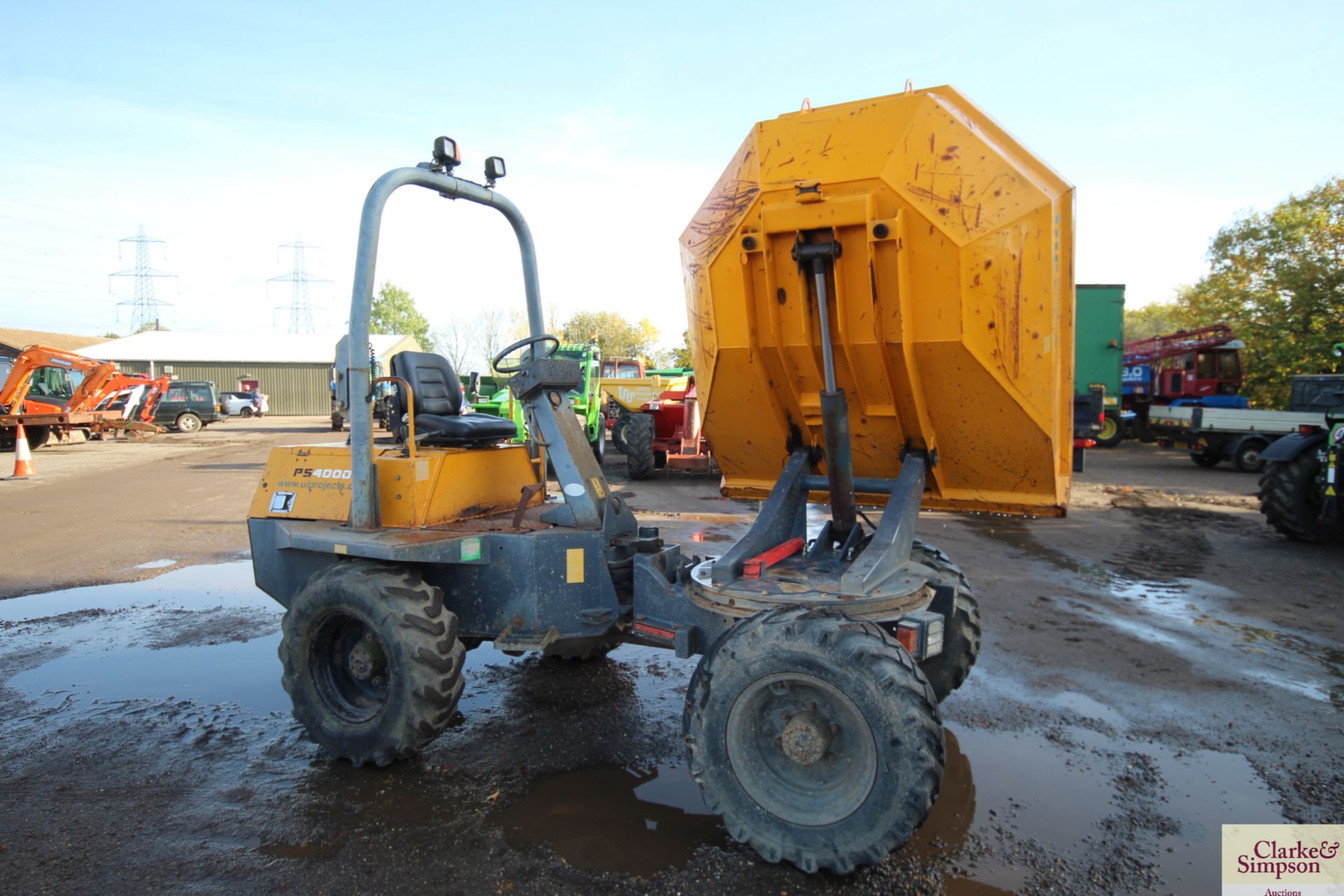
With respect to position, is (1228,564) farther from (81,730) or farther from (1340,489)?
(81,730)

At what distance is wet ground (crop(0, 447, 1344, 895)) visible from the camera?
2980 millimetres

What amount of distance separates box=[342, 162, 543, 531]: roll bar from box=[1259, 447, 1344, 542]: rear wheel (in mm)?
9503

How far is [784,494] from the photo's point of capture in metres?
4.04

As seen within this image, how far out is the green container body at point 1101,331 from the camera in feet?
63.6

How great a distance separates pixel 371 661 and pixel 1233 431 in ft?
58.1

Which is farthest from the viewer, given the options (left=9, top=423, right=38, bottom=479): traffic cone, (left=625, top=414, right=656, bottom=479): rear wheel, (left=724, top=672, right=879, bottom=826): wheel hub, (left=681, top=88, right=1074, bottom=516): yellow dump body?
(left=9, top=423, right=38, bottom=479): traffic cone

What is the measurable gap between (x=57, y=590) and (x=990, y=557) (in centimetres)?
883

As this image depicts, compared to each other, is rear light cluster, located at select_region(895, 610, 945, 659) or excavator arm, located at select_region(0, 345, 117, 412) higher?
excavator arm, located at select_region(0, 345, 117, 412)

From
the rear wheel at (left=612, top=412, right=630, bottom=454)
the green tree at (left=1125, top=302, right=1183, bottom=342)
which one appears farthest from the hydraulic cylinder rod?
the green tree at (left=1125, top=302, right=1183, bottom=342)

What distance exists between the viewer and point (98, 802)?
Result: 3.43m

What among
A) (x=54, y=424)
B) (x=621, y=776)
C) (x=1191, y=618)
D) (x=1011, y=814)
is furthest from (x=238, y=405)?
(x=1011, y=814)

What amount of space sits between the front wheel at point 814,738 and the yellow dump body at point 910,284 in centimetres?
122

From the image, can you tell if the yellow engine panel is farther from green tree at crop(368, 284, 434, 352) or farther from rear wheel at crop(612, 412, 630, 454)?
green tree at crop(368, 284, 434, 352)

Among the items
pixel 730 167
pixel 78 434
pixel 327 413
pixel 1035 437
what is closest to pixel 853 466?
pixel 1035 437
